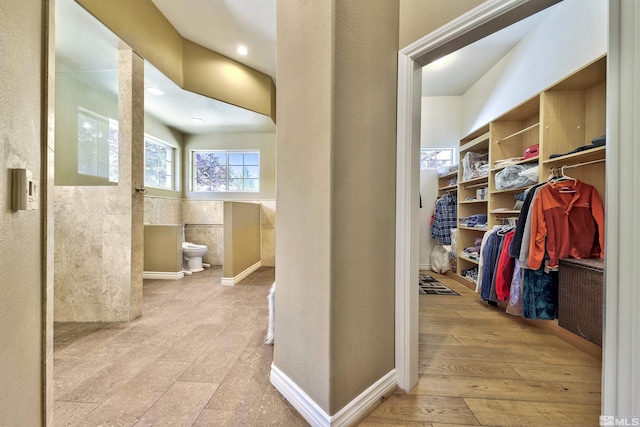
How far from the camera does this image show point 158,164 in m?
4.32

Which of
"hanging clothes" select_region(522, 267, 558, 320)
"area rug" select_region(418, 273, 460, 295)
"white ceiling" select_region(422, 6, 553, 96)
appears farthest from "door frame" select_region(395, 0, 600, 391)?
"white ceiling" select_region(422, 6, 553, 96)

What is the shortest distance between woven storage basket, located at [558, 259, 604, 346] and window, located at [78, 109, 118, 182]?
13.7 ft

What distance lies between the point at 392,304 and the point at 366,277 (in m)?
0.28

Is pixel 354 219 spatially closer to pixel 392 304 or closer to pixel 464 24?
pixel 392 304

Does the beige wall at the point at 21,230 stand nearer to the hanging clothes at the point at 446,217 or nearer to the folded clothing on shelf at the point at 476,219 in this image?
the folded clothing on shelf at the point at 476,219

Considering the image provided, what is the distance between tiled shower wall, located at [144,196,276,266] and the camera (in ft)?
14.7

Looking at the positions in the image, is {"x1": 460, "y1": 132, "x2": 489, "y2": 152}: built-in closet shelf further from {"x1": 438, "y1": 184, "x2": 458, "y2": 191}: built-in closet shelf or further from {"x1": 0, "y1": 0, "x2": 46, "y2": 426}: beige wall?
{"x1": 0, "y1": 0, "x2": 46, "y2": 426}: beige wall

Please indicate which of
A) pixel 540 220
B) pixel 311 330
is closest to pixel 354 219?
pixel 311 330

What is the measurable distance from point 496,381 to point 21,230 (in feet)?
7.44

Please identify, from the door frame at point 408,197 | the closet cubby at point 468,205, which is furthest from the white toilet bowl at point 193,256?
the closet cubby at point 468,205

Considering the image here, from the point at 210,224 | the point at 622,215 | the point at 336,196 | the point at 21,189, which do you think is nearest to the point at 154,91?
the point at 210,224

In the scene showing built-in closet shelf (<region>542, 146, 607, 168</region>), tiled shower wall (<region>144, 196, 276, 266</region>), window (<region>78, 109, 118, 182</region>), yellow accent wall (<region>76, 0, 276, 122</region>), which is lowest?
tiled shower wall (<region>144, 196, 276, 266</region>)

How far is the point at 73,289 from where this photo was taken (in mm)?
2111

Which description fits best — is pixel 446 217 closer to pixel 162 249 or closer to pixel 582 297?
pixel 582 297
